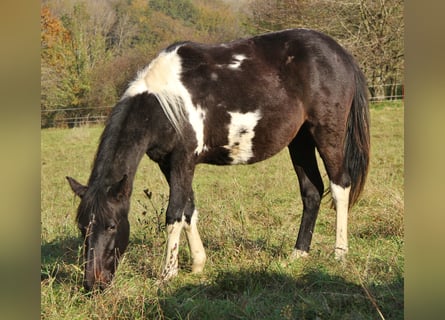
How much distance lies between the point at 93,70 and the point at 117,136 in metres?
16.6

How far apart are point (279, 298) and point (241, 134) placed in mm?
1530

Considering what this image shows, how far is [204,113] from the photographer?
4.33m

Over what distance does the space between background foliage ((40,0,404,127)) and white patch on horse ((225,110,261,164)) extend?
10216 millimetres

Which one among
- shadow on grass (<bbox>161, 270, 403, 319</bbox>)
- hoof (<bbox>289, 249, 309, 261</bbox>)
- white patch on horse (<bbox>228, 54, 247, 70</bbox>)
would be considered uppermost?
white patch on horse (<bbox>228, 54, 247, 70</bbox>)

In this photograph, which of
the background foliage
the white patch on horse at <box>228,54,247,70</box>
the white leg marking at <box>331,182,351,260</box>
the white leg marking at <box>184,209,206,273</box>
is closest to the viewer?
the white leg marking at <box>184,209,206,273</box>

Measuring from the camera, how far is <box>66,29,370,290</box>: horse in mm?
3789

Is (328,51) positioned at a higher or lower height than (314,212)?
higher

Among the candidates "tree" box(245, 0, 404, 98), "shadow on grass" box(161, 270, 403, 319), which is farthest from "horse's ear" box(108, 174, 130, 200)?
"tree" box(245, 0, 404, 98)

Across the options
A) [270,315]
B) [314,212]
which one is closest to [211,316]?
[270,315]

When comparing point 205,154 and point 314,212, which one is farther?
point 314,212

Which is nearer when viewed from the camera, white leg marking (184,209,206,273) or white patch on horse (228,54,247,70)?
white leg marking (184,209,206,273)

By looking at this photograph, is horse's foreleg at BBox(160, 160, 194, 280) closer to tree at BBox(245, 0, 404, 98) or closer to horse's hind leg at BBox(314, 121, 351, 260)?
horse's hind leg at BBox(314, 121, 351, 260)
